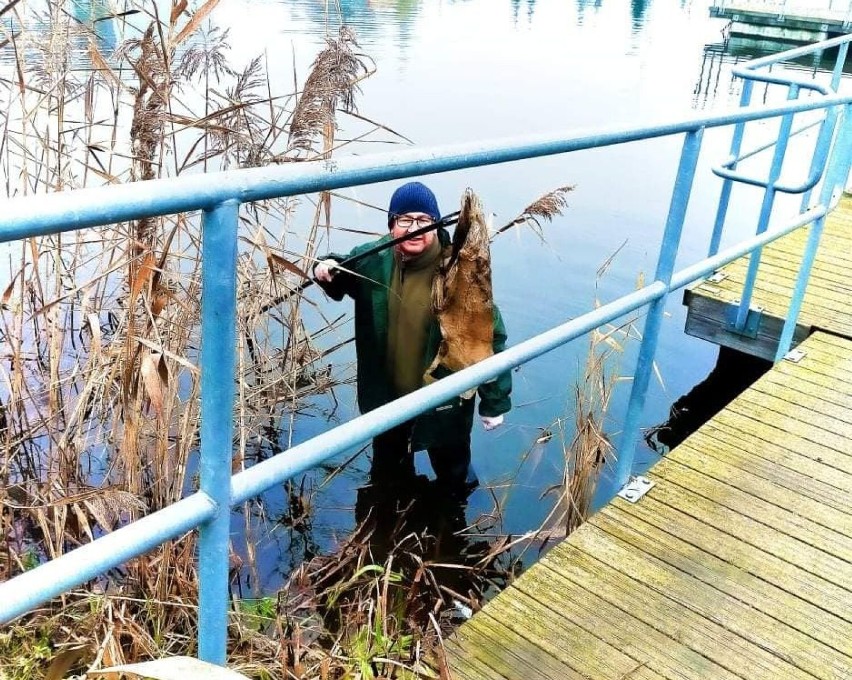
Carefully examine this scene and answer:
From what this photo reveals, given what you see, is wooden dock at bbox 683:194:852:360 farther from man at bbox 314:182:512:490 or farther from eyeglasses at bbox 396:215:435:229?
eyeglasses at bbox 396:215:435:229

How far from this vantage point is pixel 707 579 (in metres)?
2.05

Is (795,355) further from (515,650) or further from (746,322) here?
(515,650)

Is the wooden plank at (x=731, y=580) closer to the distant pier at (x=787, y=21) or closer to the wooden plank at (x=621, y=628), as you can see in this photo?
the wooden plank at (x=621, y=628)

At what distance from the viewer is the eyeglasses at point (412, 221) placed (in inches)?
125

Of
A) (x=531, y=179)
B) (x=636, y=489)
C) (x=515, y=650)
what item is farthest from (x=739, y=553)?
(x=531, y=179)

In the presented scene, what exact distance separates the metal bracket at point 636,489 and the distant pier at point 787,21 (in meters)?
22.8

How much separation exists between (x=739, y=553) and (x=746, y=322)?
81.4 inches

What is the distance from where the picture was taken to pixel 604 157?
33.1ft

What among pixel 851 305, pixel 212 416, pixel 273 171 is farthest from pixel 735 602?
pixel 851 305

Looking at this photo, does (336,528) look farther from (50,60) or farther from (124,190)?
(124,190)

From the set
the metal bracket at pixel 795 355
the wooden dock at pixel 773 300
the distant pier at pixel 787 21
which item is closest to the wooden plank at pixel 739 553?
the metal bracket at pixel 795 355

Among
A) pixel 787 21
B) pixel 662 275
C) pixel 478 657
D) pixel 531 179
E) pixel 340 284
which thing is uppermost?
pixel 787 21

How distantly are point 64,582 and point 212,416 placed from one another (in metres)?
0.30

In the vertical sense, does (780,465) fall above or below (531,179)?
above
